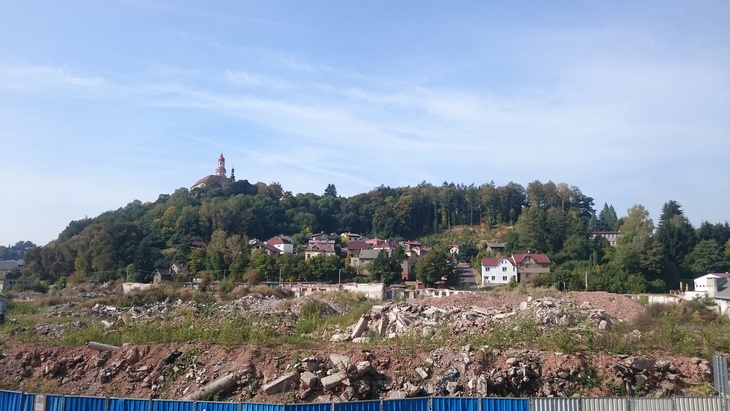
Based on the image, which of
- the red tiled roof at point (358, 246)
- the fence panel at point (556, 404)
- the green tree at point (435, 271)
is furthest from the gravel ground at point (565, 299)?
the red tiled roof at point (358, 246)

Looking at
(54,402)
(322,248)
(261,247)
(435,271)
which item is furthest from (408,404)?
(261,247)

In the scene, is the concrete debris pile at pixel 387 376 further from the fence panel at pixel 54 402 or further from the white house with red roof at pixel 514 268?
the white house with red roof at pixel 514 268

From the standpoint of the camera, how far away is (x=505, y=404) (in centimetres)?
902

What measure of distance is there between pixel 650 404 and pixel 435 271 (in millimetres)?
33128

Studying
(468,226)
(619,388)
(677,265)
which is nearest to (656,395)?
(619,388)

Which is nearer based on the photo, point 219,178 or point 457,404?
point 457,404

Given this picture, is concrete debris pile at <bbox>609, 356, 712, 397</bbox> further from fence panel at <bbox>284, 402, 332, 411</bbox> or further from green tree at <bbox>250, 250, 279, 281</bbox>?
green tree at <bbox>250, 250, 279, 281</bbox>

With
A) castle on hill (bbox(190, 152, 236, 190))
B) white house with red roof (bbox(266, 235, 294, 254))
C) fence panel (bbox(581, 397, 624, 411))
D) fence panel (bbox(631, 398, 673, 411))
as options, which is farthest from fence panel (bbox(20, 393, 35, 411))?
castle on hill (bbox(190, 152, 236, 190))

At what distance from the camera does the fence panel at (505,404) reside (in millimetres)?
9000

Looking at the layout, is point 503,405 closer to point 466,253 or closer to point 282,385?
point 282,385

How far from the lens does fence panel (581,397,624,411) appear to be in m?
9.05

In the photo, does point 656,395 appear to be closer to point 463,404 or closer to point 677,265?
point 463,404

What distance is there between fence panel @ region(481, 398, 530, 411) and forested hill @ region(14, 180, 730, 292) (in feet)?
102

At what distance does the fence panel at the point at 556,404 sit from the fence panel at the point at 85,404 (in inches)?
299
